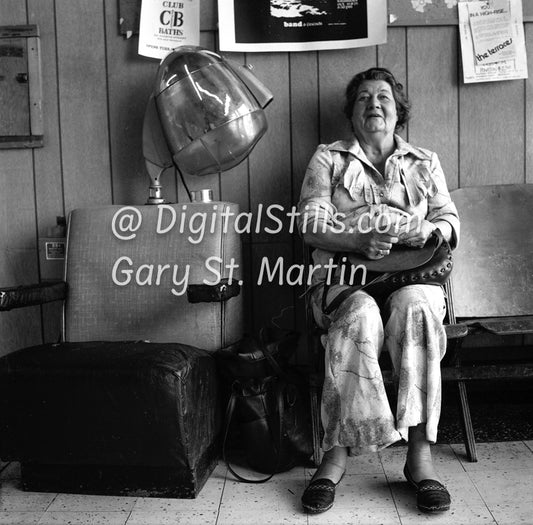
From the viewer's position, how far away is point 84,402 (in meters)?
1.62

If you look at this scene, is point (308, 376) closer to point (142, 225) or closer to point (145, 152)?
point (142, 225)

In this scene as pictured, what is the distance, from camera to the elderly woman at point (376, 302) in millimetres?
1639

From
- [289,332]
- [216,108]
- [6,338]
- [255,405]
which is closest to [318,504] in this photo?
[255,405]

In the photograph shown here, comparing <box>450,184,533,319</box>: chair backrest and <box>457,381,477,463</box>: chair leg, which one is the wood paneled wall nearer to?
<box>450,184,533,319</box>: chair backrest

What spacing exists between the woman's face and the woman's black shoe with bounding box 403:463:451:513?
111 centimetres

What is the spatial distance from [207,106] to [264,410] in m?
0.97

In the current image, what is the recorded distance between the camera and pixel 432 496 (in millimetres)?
1580

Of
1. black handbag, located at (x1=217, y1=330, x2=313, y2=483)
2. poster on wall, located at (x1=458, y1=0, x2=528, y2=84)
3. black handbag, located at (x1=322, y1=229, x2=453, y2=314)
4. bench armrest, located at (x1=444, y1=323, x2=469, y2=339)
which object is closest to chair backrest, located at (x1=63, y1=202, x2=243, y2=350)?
black handbag, located at (x1=217, y1=330, x2=313, y2=483)

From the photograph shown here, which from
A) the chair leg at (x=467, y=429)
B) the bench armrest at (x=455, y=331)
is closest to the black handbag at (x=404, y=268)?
the bench armrest at (x=455, y=331)

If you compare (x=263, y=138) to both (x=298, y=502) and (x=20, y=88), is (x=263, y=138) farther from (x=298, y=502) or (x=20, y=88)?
(x=298, y=502)

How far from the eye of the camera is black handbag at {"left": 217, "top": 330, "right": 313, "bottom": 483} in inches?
72.5

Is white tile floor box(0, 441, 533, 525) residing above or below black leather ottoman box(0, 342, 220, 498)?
below

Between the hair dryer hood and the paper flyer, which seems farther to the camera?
the paper flyer

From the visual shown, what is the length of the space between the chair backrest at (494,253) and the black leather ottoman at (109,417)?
1.00 meters
